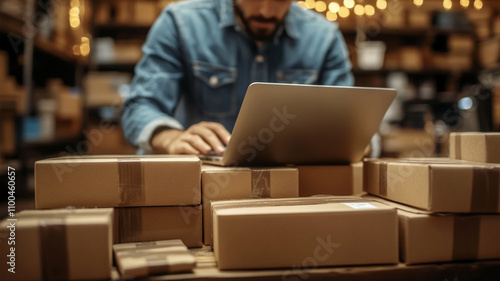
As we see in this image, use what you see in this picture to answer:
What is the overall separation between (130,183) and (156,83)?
0.84 metres

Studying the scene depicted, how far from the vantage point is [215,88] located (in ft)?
5.44

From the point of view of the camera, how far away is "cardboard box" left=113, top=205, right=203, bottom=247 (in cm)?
76

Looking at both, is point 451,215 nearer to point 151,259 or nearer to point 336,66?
point 151,259

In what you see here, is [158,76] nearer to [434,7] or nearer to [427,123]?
[427,123]

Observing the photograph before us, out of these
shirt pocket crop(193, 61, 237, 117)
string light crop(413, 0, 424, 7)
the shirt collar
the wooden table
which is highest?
string light crop(413, 0, 424, 7)

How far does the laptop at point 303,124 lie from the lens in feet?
2.52

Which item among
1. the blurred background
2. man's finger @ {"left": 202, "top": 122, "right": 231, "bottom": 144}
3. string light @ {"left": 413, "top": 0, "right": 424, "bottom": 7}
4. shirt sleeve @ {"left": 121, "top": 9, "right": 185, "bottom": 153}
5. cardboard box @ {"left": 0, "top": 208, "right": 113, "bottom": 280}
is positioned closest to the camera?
cardboard box @ {"left": 0, "top": 208, "right": 113, "bottom": 280}

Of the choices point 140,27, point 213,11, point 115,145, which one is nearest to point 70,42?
point 140,27

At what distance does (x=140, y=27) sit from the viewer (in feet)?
12.5

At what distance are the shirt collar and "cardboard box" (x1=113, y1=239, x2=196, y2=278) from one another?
1172 mm

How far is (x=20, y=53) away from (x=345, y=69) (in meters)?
2.14

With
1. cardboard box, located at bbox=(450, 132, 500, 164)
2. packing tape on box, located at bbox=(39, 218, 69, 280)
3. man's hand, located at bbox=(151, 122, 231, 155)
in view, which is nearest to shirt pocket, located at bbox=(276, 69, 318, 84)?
man's hand, located at bbox=(151, 122, 231, 155)

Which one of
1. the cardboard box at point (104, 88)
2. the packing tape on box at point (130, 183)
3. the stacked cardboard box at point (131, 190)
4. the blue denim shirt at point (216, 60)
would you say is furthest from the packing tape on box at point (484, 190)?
the cardboard box at point (104, 88)

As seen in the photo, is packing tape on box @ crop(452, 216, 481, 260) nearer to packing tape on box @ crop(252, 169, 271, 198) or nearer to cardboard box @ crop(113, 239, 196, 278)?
packing tape on box @ crop(252, 169, 271, 198)
